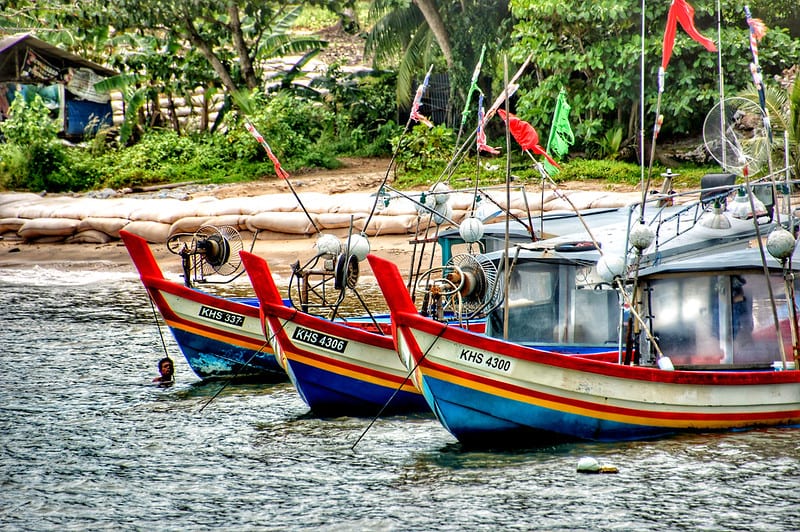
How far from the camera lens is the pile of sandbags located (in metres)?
23.0

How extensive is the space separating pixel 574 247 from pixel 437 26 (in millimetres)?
17855

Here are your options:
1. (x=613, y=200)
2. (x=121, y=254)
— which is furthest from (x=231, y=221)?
(x=613, y=200)

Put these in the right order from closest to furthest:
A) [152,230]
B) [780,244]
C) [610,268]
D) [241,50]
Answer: [780,244], [610,268], [152,230], [241,50]

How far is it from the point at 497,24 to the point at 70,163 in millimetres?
12030

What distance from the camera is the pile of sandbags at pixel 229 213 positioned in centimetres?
2304

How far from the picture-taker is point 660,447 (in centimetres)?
1039

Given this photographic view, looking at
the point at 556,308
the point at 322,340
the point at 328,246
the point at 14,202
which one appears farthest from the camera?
the point at 14,202

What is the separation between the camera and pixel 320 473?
10.3 m

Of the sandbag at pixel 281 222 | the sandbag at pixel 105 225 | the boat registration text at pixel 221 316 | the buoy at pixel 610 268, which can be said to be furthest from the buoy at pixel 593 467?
the sandbag at pixel 105 225

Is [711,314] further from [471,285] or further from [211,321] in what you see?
[211,321]

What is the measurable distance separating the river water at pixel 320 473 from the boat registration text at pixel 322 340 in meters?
0.86

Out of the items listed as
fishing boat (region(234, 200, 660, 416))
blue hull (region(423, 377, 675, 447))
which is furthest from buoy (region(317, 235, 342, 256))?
blue hull (region(423, 377, 675, 447))

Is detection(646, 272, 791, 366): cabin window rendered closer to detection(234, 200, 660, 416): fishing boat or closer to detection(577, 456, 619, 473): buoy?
detection(577, 456, 619, 473): buoy

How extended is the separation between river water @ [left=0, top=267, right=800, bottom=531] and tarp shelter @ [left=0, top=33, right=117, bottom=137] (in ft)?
62.5
